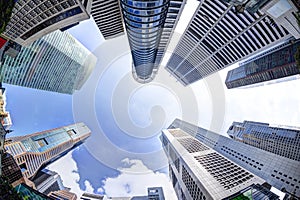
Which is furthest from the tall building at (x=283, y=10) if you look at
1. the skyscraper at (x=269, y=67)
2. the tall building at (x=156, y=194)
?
the tall building at (x=156, y=194)

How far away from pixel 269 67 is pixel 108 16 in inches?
4762

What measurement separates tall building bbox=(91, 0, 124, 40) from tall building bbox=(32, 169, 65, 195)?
11812 cm

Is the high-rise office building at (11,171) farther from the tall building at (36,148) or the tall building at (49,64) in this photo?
the tall building at (49,64)

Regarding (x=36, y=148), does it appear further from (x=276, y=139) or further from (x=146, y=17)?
(x=276, y=139)

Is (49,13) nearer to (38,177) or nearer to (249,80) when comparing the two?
(38,177)

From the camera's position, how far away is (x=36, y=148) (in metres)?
142

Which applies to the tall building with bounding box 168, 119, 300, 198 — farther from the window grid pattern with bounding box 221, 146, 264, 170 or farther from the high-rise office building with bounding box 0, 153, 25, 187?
the high-rise office building with bounding box 0, 153, 25, 187

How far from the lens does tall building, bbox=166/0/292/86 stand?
7600cm

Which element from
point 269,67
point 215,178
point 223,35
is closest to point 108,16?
point 223,35

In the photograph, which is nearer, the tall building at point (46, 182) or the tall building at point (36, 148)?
the tall building at point (36, 148)

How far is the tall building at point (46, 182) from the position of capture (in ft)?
452

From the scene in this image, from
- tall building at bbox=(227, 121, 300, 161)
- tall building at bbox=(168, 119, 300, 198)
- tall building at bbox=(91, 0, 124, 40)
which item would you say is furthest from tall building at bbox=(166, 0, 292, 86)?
tall building at bbox=(227, 121, 300, 161)

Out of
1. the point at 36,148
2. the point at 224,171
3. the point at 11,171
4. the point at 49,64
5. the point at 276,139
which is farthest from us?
the point at 276,139

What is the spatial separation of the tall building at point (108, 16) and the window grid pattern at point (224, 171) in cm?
8204
